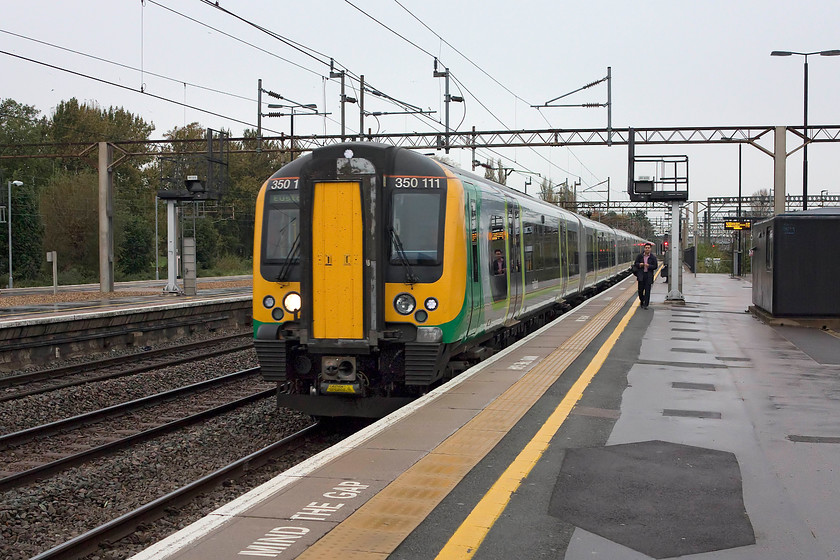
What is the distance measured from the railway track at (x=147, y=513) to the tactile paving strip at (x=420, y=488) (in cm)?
232

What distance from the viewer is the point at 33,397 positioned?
42.8 ft

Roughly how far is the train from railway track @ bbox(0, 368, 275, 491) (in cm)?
204

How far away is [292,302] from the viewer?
376 inches

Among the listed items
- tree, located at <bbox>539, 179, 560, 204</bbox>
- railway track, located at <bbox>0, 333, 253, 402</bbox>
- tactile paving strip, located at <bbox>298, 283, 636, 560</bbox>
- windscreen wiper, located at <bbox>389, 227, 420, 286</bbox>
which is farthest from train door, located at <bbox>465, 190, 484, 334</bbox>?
tree, located at <bbox>539, 179, 560, 204</bbox>

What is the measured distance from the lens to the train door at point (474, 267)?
10466 mm

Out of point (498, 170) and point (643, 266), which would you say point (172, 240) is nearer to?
point (498, 170)

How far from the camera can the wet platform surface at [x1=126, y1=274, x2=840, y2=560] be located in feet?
15.5

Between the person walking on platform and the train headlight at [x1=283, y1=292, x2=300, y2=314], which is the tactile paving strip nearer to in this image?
the train headlight at [x1=283, y1=292, x2=300, y2=314]

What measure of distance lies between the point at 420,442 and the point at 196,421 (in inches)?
206

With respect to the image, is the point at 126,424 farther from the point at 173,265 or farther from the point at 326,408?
the point at 173,265

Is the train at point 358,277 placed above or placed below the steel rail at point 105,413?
above

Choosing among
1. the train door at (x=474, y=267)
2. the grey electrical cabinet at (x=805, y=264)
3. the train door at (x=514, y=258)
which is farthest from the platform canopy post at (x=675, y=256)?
the train door at (x=474, y=267)

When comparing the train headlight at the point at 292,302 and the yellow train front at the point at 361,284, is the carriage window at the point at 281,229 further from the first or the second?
the train headlight at the point at 292,302

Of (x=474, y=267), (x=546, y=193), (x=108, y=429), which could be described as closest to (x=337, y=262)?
(x=474, y=267)
